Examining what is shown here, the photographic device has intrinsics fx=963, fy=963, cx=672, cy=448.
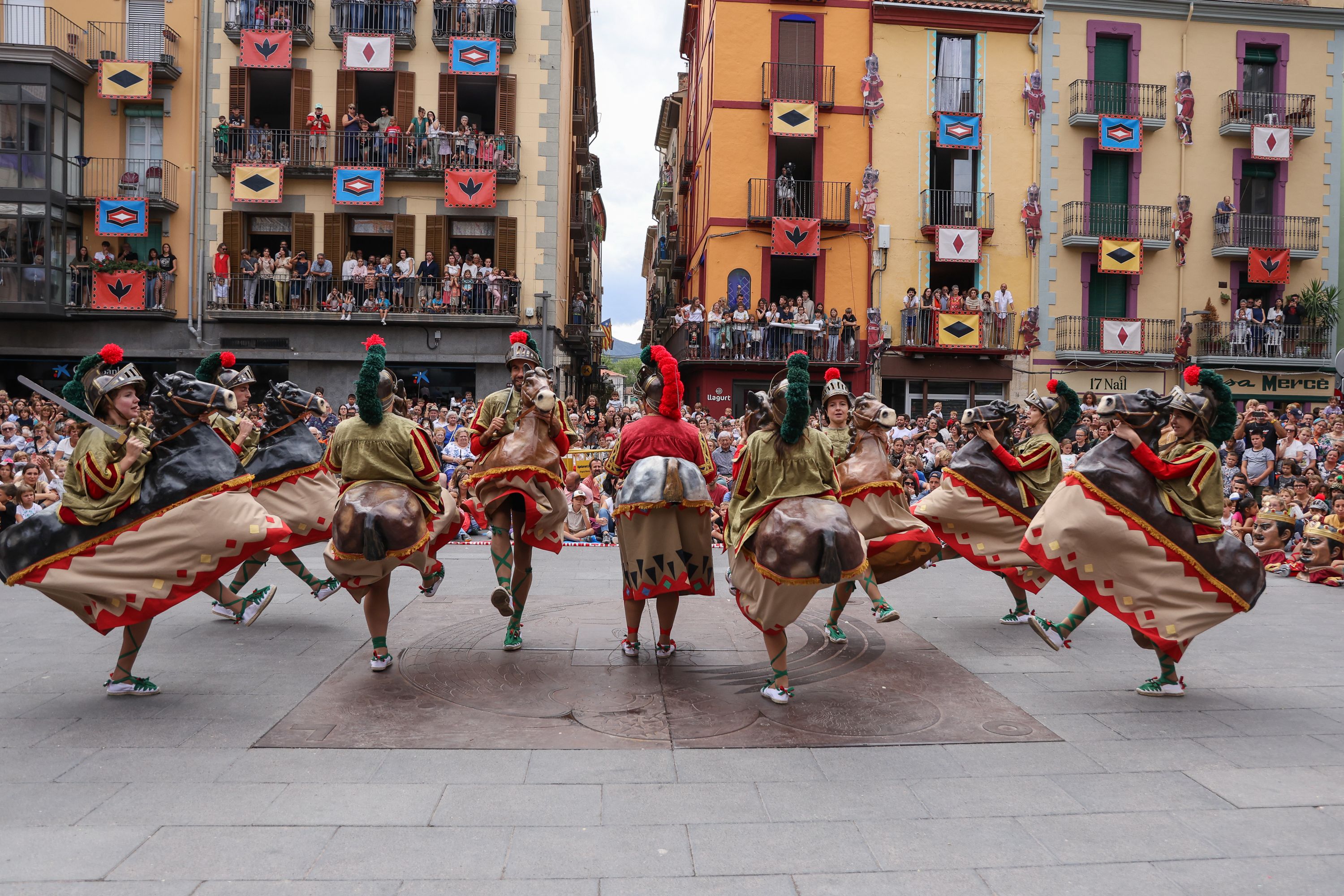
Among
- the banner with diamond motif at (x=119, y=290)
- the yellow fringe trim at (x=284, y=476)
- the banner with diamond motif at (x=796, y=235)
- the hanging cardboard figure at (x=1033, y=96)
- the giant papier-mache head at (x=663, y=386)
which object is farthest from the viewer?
the hanging cardboard figure at (x=1033, y=96)

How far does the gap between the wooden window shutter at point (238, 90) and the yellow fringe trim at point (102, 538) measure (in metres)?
19.6

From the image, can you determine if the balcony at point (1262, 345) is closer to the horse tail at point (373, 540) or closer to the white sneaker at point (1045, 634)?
the white sneaker at point (1045, 634)

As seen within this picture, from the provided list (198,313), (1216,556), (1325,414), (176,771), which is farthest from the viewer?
(198,313)

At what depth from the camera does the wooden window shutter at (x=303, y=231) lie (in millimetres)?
22531

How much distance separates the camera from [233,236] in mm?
22422

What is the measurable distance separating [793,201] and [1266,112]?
39.6 ft

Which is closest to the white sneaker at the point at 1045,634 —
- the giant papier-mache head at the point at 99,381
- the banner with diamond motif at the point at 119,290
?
the giant papier-mache head at the point at 99,381

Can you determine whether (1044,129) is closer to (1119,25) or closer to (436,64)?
(1119,25)

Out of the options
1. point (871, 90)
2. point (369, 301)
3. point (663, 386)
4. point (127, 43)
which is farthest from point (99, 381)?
point (127, 43)

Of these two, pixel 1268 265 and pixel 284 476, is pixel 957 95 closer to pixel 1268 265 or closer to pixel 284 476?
pixel 1268 265

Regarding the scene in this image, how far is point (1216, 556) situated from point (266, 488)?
7.04 meters

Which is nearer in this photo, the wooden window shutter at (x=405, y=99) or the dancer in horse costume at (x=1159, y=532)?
the dancer in horse costume at (x=1159, y=532)

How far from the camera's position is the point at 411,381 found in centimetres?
2298

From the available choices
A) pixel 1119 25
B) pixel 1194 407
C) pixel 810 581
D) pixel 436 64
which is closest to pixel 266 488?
pixel 810 581
